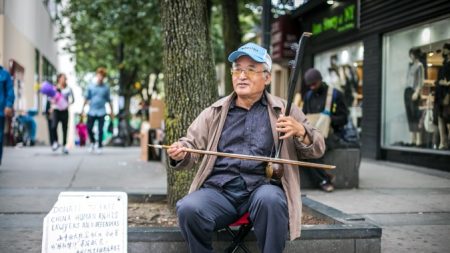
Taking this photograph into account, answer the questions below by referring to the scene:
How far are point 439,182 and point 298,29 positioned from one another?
Answer: 983cm

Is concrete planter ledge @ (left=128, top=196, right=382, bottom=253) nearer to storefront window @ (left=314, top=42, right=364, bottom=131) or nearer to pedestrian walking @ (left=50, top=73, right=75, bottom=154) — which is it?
pedestrian walking @ (left=50, top=73, right=75, bottom=154)

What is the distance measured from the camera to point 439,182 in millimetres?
8930

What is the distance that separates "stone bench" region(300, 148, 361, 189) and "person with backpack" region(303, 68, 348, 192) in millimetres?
109

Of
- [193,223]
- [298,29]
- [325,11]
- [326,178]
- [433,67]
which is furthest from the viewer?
[298,29]

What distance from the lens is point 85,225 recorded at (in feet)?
11.8

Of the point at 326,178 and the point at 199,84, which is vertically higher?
→ the point at 199,84

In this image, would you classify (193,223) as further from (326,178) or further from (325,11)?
(325,11)

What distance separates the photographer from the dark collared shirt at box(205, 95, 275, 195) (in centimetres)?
404

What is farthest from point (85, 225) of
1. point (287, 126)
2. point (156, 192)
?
point (156, 192)

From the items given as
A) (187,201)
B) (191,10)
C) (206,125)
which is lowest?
(187,201)

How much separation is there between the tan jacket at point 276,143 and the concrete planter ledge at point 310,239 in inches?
20.2

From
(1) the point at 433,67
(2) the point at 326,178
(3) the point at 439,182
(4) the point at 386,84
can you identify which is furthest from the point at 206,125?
(4) the point at 386,84

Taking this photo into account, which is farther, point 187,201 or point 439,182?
point 439,182

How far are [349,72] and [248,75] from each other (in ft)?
36.3
